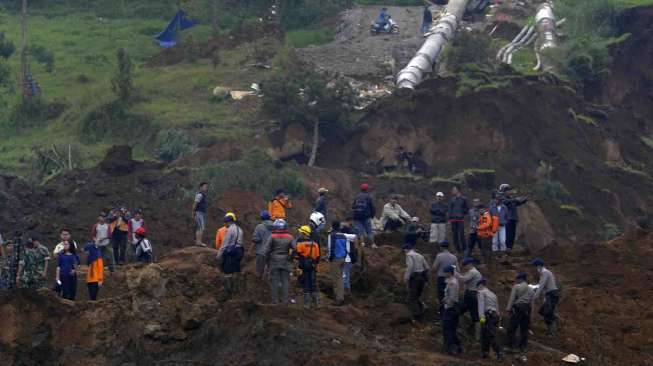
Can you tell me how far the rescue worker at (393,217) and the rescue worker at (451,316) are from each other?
275 inches

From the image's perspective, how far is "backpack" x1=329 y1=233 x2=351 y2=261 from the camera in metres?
25.3

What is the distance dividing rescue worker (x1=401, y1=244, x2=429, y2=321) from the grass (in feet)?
66.7

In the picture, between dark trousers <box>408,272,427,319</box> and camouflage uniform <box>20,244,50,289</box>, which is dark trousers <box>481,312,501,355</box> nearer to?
dark trousers <box>408,272,427,319</box>

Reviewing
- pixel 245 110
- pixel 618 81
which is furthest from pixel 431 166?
pixel 618 81

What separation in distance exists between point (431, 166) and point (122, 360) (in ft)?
71.7

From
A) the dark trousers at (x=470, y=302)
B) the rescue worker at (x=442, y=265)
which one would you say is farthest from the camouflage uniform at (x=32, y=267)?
the dark trousers at (x=470, y=302)

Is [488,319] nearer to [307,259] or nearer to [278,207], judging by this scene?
[307,259]

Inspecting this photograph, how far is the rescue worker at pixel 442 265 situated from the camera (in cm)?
2445

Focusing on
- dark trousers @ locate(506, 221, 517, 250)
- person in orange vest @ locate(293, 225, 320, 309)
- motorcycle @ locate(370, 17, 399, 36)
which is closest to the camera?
person in orange vest @ locate(293, 225, 320, 309)

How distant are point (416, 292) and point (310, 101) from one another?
19.7 meters

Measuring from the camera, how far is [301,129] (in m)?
44.6

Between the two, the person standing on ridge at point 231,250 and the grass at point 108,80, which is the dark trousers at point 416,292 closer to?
the person standing on ridge at point 231,250

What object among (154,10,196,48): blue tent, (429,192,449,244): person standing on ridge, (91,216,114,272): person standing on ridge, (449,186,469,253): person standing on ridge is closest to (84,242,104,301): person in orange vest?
(91,216,114,272): person standing on ridge

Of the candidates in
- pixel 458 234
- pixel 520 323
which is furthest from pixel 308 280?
pixel 458 234
